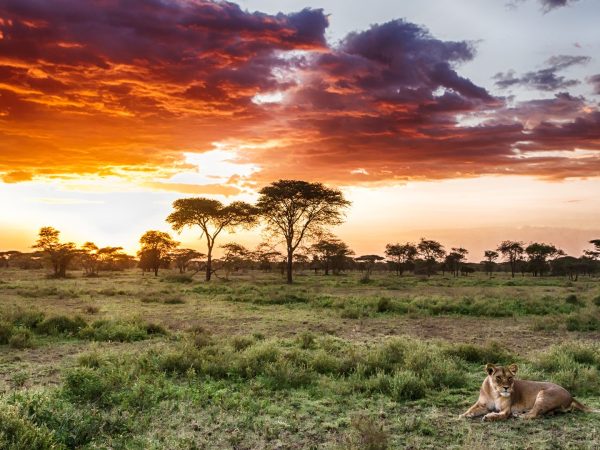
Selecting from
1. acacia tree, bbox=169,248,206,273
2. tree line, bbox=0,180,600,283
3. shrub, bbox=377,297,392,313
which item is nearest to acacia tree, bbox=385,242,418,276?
tree line, bbox=0,180,600,283

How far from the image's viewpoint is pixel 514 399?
7801 millimetres

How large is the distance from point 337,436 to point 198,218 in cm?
5552

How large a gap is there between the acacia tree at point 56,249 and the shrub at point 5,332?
57.2 metres

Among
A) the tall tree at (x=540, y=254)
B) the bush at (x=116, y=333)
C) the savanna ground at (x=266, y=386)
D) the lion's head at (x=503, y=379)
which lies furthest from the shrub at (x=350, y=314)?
the tall tree at (x=540, y=254)

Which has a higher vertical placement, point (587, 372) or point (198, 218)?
point (198, 218)

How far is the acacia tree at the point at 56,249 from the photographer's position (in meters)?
68.1

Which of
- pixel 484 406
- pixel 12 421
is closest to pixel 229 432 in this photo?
pixel 12 421

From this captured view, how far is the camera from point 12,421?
6359 mm

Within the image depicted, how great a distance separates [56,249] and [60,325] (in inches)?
2321

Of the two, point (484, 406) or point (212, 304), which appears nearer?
point (484, 406)

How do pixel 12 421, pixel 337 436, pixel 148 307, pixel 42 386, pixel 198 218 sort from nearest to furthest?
pixel 12 421 → pixel 337 436 → pixel 42 386 → pixel 148 307 → pixel 198 218

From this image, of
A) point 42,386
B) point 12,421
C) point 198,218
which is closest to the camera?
point 12,421

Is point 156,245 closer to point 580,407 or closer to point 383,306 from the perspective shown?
point 383,306

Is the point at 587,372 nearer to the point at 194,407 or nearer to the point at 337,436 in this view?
the point at 337,436
